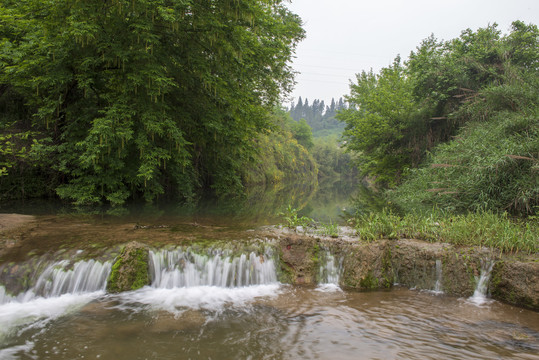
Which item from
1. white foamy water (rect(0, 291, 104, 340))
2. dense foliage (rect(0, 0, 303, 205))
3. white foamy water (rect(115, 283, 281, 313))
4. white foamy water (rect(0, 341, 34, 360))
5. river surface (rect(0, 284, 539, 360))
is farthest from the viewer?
dense foliage (rect(0, 0, 303, 205))

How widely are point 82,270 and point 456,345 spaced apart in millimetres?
6808

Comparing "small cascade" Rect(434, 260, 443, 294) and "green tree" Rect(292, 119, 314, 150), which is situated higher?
"green tree" Rect(292, 119, 314, 150)

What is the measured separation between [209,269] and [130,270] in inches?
63.9

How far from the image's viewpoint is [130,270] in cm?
624

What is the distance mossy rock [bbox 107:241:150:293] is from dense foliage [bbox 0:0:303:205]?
5.52m

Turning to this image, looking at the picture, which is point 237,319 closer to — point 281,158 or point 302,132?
point 281,158

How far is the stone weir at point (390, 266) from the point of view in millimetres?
5805

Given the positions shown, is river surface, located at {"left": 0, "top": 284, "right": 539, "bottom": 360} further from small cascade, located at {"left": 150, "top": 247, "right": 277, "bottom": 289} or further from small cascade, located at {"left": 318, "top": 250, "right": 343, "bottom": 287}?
small cascade, located at {"left": 318, "top": 250, "right": 343, "bottom": 287}

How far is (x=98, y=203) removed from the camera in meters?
13.5

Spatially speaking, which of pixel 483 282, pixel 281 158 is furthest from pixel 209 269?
pixel 281 158

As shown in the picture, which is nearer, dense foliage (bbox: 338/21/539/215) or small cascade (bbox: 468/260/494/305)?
small cascade (bbox: 468/260/494/305)

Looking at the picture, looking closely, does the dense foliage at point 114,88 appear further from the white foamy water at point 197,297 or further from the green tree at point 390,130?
the green tree at point 390,130

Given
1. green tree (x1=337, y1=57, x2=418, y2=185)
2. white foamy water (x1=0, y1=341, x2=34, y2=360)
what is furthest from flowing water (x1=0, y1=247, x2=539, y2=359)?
green tree (x1=337, y1=57, x2=418, y2=185)

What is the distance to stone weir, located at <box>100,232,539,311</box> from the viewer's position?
19.0 feet
